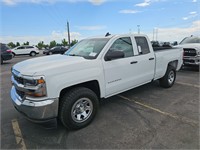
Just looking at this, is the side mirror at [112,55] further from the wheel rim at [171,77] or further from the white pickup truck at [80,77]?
the wheel rim at [171,77]

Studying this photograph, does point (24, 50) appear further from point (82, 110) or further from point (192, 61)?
point (82, 110)

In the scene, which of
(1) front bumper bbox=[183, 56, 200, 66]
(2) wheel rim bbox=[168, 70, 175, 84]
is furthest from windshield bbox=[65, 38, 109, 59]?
(1) front bumper bbox=[183, 56, 200, 66]

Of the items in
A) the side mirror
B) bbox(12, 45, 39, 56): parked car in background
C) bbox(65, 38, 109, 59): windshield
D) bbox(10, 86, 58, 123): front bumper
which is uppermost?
bbox(12, 45, 39, 56): parked car in background

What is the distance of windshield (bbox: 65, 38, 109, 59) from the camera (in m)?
3.57

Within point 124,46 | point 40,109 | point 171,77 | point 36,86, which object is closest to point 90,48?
point 124,46

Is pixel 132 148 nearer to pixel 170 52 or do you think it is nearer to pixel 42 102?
pixel 42 102

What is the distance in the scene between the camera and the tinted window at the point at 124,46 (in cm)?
385

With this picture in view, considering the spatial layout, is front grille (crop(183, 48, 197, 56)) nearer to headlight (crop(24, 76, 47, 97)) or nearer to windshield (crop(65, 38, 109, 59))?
windshield (crop(65, 38, 109, 59))

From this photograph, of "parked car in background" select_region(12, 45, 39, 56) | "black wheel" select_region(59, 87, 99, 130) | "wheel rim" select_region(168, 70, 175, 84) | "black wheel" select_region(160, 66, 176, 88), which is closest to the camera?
"black wheel" select_region(59, 87, 99, 130)

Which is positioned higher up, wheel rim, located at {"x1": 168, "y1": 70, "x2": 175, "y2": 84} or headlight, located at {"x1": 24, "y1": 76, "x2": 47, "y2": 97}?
Result: headlight, located at {"x1": 24, "y1": 76, "x2": 47, "y2": 97}

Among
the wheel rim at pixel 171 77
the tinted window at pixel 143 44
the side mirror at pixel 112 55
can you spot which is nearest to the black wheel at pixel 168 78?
the wheel rim at pixel 171 77

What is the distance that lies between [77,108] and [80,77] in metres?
0.64

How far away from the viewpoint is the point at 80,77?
3.02 metres

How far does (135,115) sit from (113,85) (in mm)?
871
